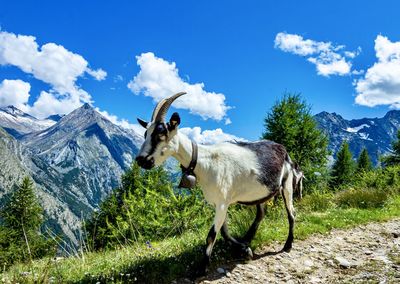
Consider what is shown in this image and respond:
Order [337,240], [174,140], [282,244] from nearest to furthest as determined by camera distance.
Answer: [174,140], [282,244], [337,240]

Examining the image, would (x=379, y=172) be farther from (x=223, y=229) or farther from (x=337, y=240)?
(x=223, y=229)

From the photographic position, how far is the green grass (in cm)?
612

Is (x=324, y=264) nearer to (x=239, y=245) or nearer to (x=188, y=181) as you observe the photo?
(x=239, y=245)

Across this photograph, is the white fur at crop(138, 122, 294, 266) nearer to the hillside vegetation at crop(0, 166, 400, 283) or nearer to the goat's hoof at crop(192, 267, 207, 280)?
the goat's hoof at crop(192, 267, 207, 280)

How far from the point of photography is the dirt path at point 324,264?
6.21m

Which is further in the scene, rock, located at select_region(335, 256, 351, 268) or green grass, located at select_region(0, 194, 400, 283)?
rock, located at select_region(335, 256, 351, 268)

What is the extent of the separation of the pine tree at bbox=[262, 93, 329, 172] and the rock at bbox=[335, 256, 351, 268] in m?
24.4

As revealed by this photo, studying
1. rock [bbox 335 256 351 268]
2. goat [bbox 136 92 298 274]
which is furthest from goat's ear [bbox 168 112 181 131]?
rock [bbox 335 256 351 268]

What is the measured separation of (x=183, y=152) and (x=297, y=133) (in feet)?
90.3

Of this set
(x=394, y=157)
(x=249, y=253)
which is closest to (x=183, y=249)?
(x=249, y=253)

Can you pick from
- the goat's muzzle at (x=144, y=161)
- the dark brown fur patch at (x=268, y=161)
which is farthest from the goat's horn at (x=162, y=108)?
the dark brown fur patch at (x=268, y=161)

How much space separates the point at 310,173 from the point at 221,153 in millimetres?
24399

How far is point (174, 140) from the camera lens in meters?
5.96

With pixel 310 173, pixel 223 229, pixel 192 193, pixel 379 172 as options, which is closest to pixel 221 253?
pixel 223 229
